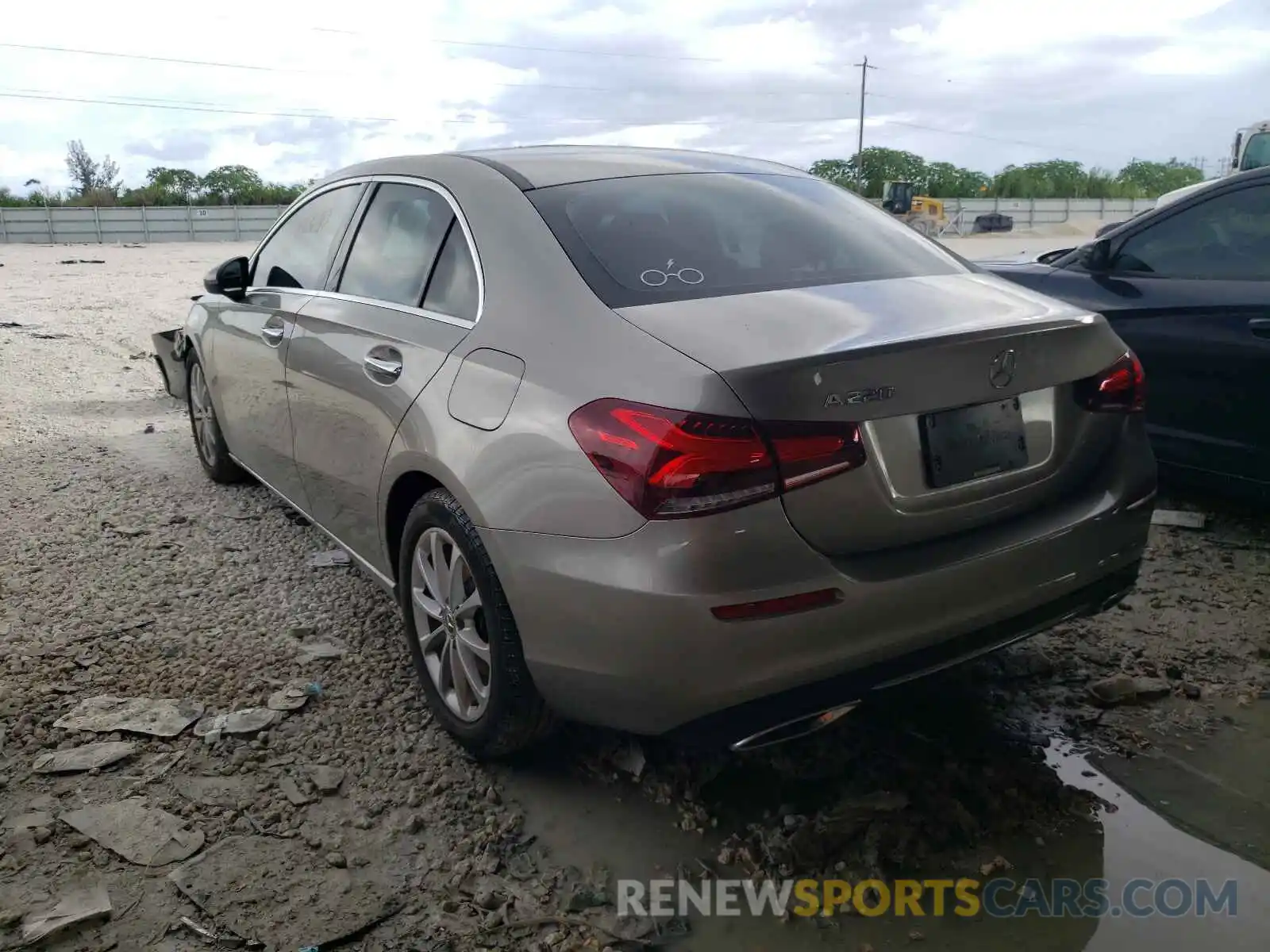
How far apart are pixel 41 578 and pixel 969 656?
3874 mm

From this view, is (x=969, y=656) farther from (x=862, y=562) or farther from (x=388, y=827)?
(x=388, y=827)

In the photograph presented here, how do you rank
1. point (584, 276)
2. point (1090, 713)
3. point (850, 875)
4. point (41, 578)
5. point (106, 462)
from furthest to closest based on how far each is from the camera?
point (106, 462), point (41, 578), point (1090, 713), point (584, 276), point (850, 875)

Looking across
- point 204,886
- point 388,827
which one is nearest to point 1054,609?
point 388,827

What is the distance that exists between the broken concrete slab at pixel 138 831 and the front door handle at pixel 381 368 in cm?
134

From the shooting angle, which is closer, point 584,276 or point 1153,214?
point 584,276

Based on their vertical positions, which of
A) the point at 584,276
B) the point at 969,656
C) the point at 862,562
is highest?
the point at 584,276

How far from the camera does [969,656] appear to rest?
2.49 meters

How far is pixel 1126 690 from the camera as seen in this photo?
3.28m

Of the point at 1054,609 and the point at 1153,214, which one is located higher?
the point at 1153,214

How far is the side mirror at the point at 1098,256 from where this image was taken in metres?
5.04

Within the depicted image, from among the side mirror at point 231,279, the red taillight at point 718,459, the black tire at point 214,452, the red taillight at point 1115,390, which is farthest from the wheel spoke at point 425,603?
the black tire at point 214,452

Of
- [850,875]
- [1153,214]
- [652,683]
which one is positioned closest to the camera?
[652,683]

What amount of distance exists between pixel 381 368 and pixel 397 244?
0.53 meters

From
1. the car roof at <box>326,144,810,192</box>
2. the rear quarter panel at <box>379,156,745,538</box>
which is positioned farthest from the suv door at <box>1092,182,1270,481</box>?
the rear quarter panel at <box>379,156,745,538</box>
